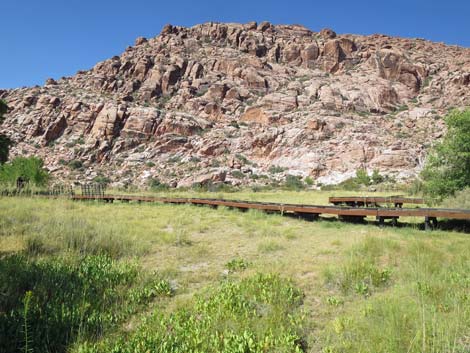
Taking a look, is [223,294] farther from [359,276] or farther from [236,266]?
[359,276]

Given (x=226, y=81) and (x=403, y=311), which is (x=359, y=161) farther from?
(x=403, y=311)

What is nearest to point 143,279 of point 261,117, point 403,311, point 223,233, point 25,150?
point 403,311

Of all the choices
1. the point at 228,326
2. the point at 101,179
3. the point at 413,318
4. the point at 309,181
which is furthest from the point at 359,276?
the point at 101,179

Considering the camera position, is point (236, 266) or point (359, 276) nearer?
point (359, 276)

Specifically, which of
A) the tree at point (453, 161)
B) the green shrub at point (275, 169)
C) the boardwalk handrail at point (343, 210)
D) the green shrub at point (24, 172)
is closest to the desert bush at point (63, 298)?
the boardwalk handrail at point (343, 210)

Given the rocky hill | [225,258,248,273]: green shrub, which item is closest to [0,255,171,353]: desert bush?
[225,258,248,273]: green shrub

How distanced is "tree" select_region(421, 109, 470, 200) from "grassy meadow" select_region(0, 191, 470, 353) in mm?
5274

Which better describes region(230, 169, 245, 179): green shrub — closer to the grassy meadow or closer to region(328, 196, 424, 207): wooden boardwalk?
region(328, 196, 424, 207): wooden boardwalk

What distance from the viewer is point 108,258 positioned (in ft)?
18.7

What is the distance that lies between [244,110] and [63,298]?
62287mm

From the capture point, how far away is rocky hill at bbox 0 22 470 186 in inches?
1909

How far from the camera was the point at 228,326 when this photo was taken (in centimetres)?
323

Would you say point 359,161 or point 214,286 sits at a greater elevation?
point 359,161

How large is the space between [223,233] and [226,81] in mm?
65764
